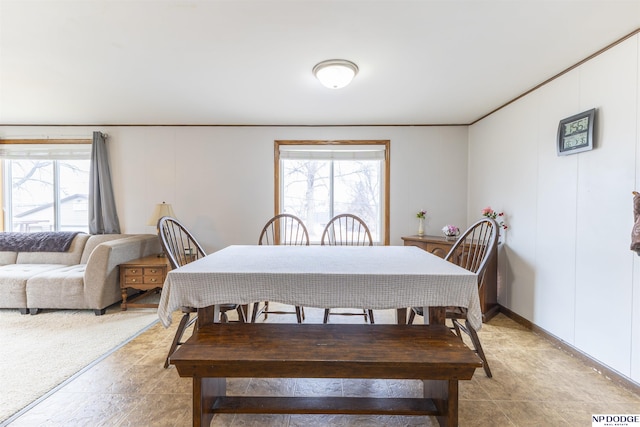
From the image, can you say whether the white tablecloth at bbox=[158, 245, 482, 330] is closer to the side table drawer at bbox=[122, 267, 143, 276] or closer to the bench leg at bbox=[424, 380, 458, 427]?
the bench leg at bbox=[424, 380, 458, 427]

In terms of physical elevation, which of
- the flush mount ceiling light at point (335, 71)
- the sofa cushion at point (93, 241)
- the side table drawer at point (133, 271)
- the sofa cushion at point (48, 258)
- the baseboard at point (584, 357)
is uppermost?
the flush mount ceiling light at point (335, 71)

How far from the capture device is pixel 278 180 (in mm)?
3725

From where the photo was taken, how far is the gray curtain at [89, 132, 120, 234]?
360 centimetres

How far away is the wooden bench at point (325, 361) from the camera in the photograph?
43.9 inches

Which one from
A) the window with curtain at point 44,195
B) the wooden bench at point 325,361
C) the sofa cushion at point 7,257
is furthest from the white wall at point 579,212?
the sofa cushion at point 7,257

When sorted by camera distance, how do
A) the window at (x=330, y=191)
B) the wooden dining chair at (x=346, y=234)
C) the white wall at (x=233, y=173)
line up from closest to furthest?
the wooden dining chair at (x=346, y=234) → the white wall at (x=233, y=173) → the window at (x=330, y=191)

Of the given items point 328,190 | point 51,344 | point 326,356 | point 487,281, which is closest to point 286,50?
point 326,356

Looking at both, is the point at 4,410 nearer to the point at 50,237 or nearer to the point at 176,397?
the point at 176,397

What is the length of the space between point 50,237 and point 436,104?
193 inches

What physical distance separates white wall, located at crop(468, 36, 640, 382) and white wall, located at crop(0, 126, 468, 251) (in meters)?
0.80

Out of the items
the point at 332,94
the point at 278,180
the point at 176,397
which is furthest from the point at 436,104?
the point at 176,397

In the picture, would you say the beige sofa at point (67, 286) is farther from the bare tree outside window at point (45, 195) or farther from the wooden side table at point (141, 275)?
the bare tree outside window at point (45, 195)

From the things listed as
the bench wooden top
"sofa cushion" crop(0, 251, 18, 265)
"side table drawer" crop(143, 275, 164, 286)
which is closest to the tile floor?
the bench wooden top

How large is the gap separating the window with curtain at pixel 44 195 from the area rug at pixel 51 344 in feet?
4.46
